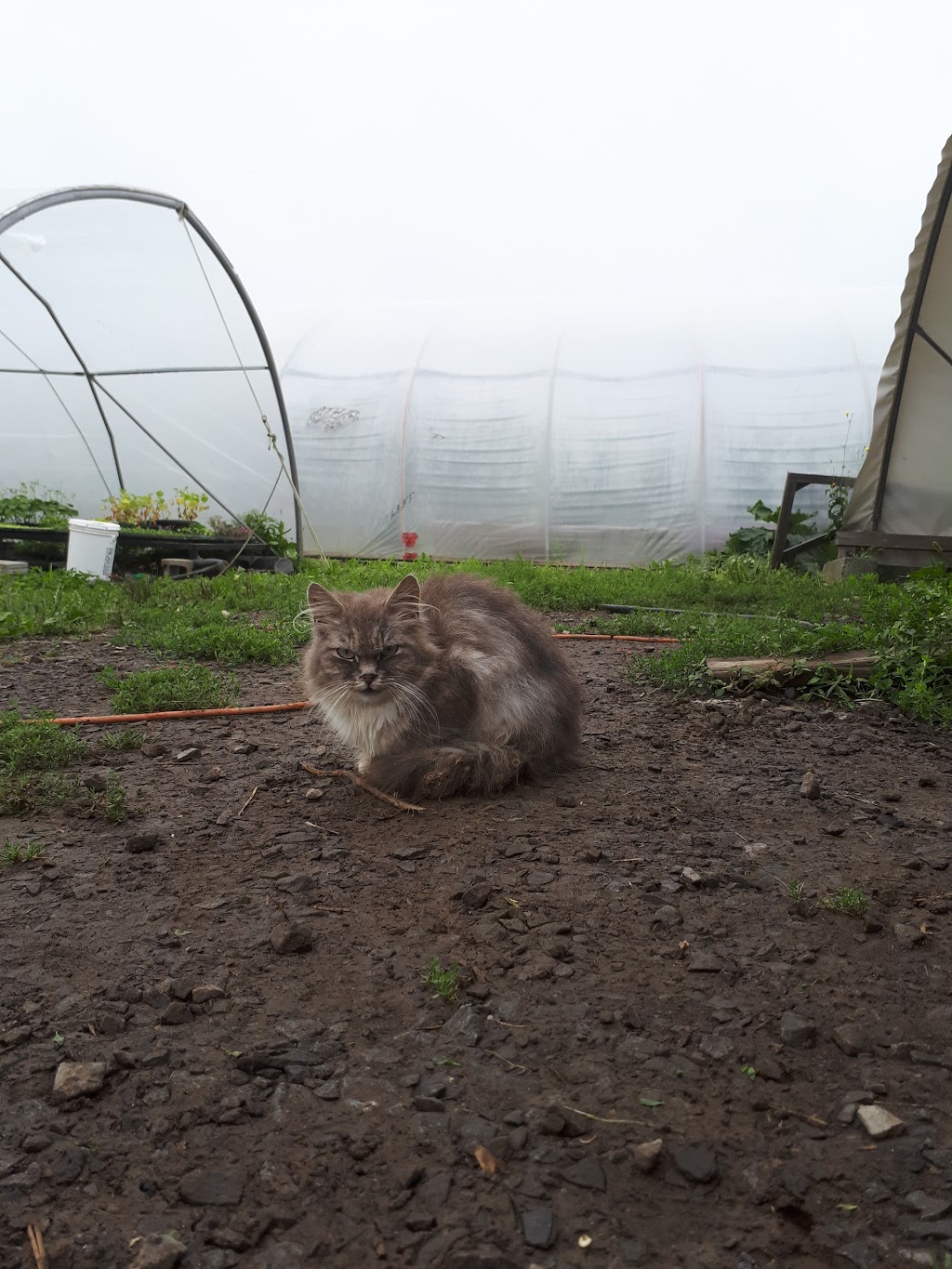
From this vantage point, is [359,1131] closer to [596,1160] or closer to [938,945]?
[596,1160]

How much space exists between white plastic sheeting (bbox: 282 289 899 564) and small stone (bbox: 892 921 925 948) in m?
11.6

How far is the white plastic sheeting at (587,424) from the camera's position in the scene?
1405 cm

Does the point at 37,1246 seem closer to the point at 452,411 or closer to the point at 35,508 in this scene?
the point at 35,508

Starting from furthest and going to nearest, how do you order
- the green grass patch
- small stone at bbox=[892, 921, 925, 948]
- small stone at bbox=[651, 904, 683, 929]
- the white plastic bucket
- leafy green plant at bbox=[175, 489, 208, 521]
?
leafy green plant at bbox=[175, 489, 208, 521] → the white plastic bucket → the green grass patch → small stone at bbox=[651, 904, 683, 929] → small stone at bbox=[892, 921, 925, 948]

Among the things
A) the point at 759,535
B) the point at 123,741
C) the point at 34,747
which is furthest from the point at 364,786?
the point at 759,535

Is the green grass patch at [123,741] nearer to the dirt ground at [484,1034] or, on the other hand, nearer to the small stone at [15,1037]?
the dirt ground at [484,1034]

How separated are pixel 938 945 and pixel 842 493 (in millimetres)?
10842

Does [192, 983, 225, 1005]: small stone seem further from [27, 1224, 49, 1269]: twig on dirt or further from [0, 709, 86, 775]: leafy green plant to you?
[0, 709, 86, 775]: leafy green plant

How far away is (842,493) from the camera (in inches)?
496

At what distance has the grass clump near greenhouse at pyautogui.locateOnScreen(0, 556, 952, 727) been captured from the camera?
551 cm

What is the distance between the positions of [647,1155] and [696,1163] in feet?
0.33

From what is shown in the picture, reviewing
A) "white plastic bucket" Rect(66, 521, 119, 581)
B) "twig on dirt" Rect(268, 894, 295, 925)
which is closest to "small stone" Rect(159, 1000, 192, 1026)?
"twig on dirt" Rect(268, 894, 295, 925)

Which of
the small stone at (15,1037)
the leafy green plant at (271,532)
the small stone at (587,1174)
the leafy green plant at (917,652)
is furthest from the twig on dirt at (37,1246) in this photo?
the leafy green plant at (271,532)

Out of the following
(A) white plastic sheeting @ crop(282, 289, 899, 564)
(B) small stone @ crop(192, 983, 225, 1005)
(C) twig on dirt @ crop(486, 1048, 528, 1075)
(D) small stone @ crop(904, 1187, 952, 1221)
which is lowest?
(D) small stone @ crop(904, 1187, 952, 1221)
